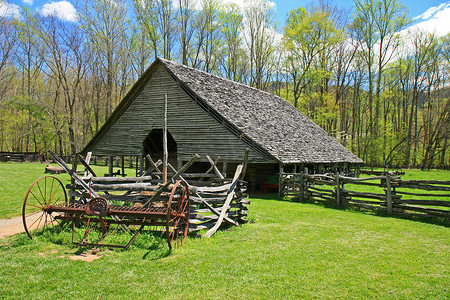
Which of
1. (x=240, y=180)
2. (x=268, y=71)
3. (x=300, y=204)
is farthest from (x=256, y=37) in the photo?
(x=240, y=180)

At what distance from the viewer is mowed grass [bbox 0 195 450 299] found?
4.91 meters

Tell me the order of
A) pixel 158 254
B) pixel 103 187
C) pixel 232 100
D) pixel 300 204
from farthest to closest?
pixel 232 100
pixel 300 204
pixel 103 187
pixel 158 254

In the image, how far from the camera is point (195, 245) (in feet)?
23.5

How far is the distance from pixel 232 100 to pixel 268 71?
86.4 ft

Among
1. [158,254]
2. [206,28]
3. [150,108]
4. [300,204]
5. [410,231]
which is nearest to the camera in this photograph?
[158,254]

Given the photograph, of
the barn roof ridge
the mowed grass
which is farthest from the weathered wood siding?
the mowed grass

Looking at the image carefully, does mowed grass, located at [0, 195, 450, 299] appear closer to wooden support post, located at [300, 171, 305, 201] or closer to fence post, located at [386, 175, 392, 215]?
fence post, located at [386, 175, 392, 215]

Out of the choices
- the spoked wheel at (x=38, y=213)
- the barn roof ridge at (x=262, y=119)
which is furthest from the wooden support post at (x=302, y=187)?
the spoked wheel at (x=38, y=213)

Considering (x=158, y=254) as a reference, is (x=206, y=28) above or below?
above

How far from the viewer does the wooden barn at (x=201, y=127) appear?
17.0 metres

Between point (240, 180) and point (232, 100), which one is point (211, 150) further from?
point (240, 180)

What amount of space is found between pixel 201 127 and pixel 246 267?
40.6 ft

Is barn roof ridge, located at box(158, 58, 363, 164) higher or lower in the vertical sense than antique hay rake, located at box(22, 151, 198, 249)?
higher

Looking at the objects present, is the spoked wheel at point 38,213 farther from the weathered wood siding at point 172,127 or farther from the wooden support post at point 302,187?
the wooden support post at point 302,187
